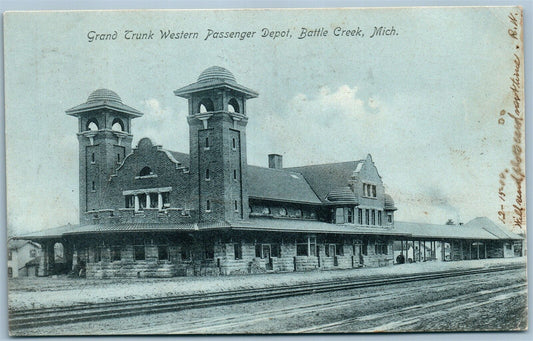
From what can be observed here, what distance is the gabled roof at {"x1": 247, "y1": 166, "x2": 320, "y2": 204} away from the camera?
1335 inches

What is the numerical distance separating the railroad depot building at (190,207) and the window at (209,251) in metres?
0.05

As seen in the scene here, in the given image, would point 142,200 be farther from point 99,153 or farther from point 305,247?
point 305,247

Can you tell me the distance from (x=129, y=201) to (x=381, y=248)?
629 inches

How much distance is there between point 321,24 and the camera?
21594 millimetres

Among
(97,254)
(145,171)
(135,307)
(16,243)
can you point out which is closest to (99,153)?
(145,171)

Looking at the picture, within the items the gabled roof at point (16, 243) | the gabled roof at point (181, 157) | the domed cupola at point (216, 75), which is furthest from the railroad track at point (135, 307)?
the gabled roof at point (181, 157)

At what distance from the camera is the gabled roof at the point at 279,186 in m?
33.9

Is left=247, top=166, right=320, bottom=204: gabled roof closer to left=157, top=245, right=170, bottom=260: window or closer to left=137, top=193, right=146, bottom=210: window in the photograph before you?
left=137, top=193, right=146, bottom=210: window

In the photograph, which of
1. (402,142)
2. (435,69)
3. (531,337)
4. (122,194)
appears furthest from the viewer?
(122,194)

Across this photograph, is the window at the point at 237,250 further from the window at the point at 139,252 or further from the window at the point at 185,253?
the window at the point at 139,252

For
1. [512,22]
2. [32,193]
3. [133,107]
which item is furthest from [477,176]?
[32,193]

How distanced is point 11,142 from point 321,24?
1067 cm

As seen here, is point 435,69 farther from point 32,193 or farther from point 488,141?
point 32,193

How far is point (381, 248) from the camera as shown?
3997 centimetres
